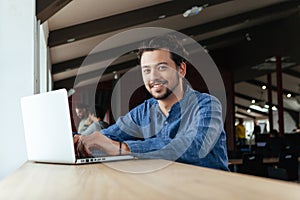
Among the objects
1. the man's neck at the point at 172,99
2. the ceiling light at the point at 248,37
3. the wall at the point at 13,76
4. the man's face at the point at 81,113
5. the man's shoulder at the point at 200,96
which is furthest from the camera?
the ceiling light at the point at 248,37

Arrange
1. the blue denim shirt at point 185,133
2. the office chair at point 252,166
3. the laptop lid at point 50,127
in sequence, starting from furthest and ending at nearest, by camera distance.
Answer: the office chair at point 252,166
the blue denim shirt at point 185,133
the laptop lid at point 50,127

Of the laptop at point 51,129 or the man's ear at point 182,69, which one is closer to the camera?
the laptop at point 51,129

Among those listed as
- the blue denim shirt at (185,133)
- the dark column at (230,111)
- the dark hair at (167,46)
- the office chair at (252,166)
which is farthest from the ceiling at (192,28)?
the office chair at (252,166)

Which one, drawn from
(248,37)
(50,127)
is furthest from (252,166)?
(248,37)

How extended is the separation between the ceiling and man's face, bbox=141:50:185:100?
1.15m

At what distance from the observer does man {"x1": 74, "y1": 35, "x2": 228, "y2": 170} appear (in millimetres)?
1284

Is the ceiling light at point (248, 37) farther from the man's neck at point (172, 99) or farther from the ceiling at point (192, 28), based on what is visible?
the man's neck at point (172, 99)

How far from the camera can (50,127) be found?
1215mm

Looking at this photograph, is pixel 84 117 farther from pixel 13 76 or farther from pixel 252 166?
pixel 252 166

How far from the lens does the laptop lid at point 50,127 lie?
1.13 meters

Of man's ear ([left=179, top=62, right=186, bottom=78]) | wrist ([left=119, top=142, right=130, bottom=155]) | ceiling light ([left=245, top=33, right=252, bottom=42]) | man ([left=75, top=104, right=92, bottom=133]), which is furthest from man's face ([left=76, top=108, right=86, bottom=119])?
ceiling light ([left=245, top=33, right=252, bottom=42])

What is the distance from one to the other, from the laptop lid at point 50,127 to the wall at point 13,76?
0.68 metres

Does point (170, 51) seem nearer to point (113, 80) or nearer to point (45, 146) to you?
point (45, 146)

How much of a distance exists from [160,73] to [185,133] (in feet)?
0.96
